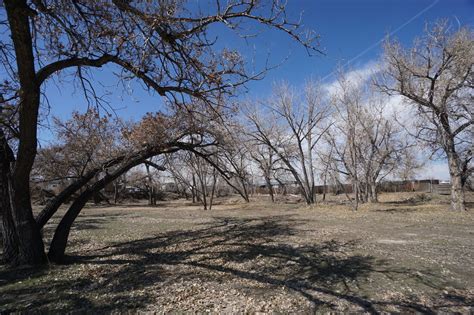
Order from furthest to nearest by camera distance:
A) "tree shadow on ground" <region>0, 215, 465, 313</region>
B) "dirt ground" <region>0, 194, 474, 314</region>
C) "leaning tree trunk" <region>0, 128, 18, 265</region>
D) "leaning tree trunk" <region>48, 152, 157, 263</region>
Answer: "leaning tree trunk" <region>48, 152, 157, 263</region> < "leaning tree trunk" <region>0, 128, 18, 265</region> < "tree shadow on ground" <region>0, 215, 465, 313</region> < "dirt ground" <region>0, 194, 474, 314</region>

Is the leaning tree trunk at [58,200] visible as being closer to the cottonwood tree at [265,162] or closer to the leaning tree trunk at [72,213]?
the leaning tree trunk at [72,213]

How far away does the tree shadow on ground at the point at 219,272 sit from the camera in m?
4.50

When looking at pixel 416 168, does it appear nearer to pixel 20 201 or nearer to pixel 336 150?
pixel 336 150

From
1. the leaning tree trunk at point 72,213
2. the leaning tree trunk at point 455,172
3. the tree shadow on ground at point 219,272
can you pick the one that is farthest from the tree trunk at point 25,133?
the leaning tree trunk at point 455,172

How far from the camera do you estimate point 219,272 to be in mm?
5789

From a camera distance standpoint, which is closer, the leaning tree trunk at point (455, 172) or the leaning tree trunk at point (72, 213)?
the leaning tree trunk at point (72, 213)

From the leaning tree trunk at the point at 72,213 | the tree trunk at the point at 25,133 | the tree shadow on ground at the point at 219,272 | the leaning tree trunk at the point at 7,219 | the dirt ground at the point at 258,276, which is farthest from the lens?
the leaning tree trunk at the point at 72,213

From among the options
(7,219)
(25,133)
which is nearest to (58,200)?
(7,219)

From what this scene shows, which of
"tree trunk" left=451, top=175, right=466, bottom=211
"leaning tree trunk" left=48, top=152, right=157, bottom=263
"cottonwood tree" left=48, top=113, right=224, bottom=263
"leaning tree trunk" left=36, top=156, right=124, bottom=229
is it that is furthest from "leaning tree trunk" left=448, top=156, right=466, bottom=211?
"leaning tree trunk" left=36, top=156, right=124, bottom=229

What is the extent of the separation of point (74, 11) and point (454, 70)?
52.6 ft

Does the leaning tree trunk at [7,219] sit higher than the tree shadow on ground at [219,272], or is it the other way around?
the leaning tree trunk at [7,219]

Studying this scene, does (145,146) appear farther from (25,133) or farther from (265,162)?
(265,162)

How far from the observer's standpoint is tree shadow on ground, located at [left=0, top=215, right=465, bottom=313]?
4.50m

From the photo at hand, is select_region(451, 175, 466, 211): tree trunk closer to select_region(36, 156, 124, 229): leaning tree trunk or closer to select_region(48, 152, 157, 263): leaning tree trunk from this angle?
select_region(48, 152, 157, 263): leaning tree trunk
